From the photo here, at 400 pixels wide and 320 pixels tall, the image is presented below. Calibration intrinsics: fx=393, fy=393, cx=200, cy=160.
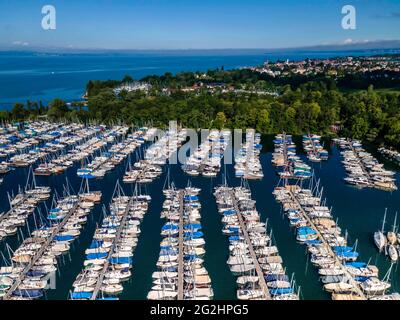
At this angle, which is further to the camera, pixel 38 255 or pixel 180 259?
pixel 38 255

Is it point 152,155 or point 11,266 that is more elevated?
point 152,155

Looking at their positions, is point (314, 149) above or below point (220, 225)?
above

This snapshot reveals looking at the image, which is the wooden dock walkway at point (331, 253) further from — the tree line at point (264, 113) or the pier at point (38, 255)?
the tree line at point (264, 113)

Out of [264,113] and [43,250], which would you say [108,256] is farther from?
[264,113]

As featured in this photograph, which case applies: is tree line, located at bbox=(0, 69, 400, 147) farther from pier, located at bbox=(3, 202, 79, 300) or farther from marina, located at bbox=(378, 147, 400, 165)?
pier, located at bbox=(3, 202, 79, 300)

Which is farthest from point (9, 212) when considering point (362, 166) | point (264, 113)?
point (264, 113)

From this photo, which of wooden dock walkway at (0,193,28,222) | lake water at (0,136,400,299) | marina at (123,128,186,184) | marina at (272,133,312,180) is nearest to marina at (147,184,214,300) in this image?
lake water at (0,136,400,299)

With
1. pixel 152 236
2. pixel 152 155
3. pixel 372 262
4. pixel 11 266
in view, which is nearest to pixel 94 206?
pixel 152 236

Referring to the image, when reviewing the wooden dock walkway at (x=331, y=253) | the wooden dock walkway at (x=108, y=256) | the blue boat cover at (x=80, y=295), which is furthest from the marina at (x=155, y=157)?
the blue boat cover at (x=80, y=295)
